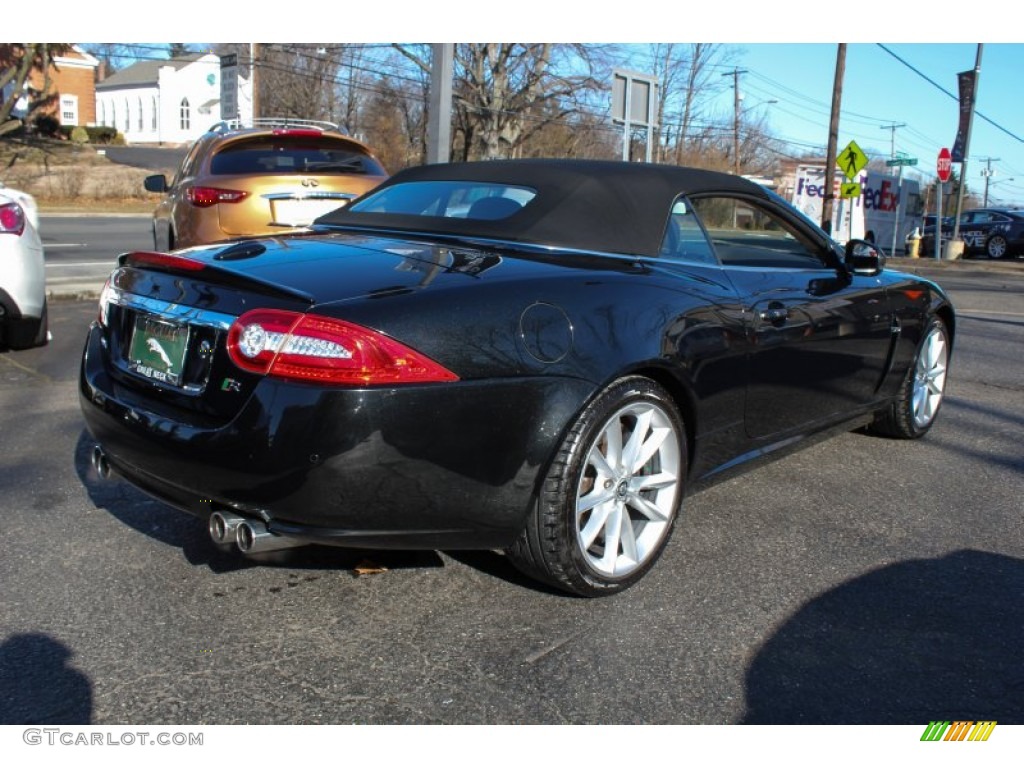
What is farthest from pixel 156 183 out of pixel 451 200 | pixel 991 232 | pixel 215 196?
pixel 991 232

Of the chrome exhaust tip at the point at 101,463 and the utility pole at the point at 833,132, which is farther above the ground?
the utility pole at the point at 833,132

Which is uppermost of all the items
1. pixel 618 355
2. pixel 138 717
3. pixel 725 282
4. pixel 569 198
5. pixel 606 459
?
pixel 569 198

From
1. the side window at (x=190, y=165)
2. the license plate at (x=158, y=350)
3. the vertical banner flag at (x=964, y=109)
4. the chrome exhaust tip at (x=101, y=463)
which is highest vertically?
the vertical banner flag at (x=964, y=109)

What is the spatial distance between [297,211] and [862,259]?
4248 mm

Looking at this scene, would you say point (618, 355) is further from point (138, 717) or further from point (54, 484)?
point (54, 484)

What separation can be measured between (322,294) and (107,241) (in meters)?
18.5

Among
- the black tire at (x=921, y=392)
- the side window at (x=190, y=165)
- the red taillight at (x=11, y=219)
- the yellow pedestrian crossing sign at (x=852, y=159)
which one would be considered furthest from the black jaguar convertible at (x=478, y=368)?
the yellow pedestrian crossing sign at (x=852, y=159)

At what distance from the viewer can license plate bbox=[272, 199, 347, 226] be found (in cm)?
714

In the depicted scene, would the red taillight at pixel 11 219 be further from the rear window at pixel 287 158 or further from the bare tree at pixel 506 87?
the bare tree at pixel 506 87

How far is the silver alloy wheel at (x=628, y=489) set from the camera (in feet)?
10.3

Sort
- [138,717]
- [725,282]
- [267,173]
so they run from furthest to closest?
[267,173], [725,282], [138,717]

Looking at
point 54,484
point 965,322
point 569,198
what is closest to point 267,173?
point 54,484

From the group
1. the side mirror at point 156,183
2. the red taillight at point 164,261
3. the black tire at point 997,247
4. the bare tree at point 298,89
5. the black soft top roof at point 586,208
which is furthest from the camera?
the bare tree at point 298,89

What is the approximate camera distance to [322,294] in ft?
8.91
